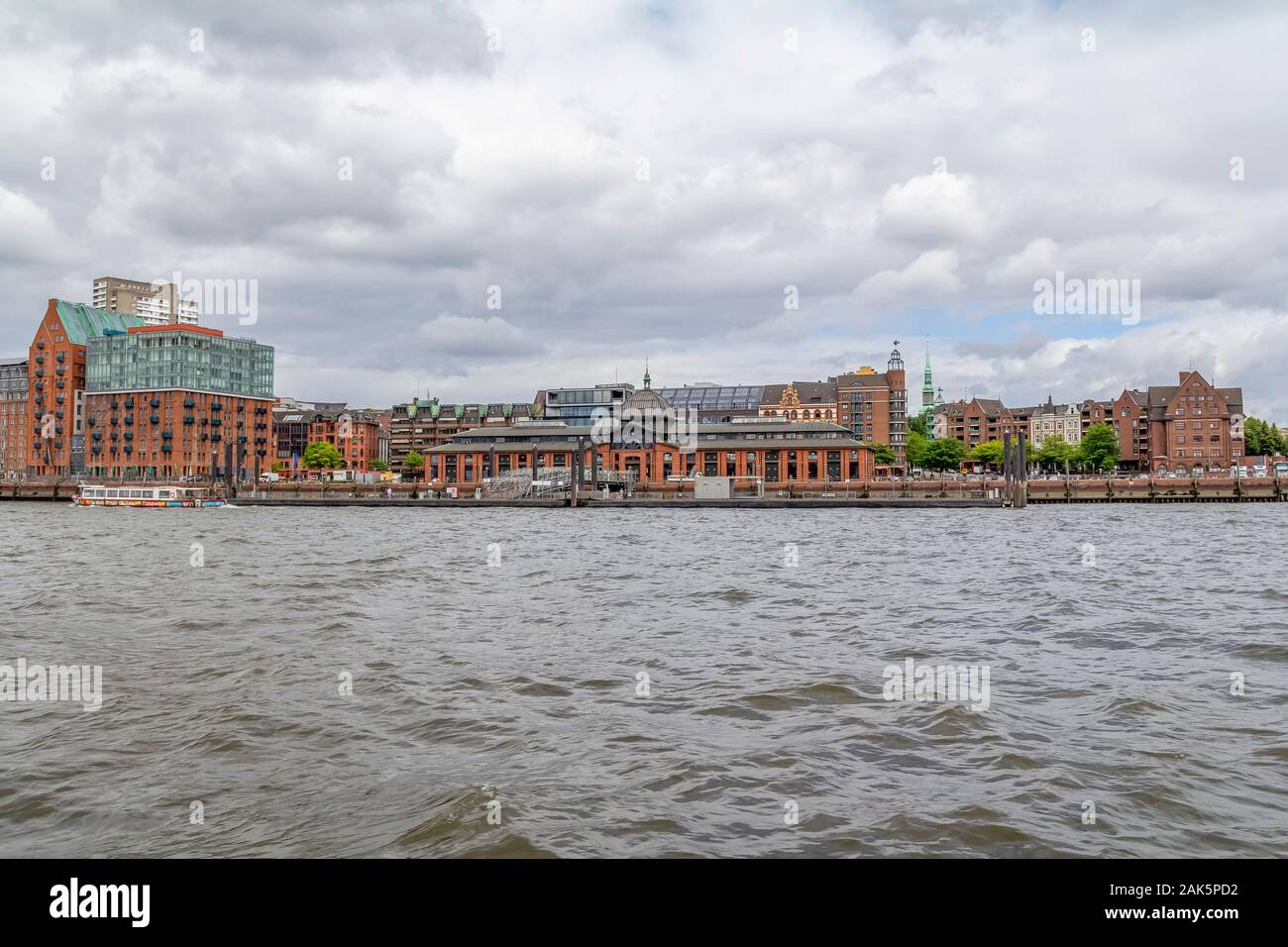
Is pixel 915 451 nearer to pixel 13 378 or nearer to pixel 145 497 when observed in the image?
pixel 145 497

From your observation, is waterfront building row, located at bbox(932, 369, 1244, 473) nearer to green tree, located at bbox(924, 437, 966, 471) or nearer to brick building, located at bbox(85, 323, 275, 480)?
green tree, located at bbox(924, 437, 966, 471)

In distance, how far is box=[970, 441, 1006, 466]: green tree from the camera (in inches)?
6732

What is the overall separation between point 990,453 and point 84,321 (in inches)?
6740

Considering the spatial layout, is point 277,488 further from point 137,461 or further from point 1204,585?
point 1204,585

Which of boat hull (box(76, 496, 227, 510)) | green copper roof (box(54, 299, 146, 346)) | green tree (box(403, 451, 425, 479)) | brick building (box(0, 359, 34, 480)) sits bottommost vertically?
boat hull (box(76, 496, 227, 510))

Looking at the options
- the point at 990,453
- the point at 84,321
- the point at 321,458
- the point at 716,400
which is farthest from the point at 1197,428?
the point at 84,321

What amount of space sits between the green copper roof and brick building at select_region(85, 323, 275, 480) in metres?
4.32

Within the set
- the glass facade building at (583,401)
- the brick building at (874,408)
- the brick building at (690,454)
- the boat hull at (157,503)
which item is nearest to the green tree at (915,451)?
the brick building at (874,408)

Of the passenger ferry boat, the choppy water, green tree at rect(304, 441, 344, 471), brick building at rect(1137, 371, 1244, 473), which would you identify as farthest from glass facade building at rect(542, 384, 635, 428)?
the choppy water

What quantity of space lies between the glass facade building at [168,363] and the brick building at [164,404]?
164 millimetres

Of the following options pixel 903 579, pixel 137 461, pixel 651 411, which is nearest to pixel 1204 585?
pixel 903 579

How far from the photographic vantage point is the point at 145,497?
106m

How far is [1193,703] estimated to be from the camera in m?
13.1
